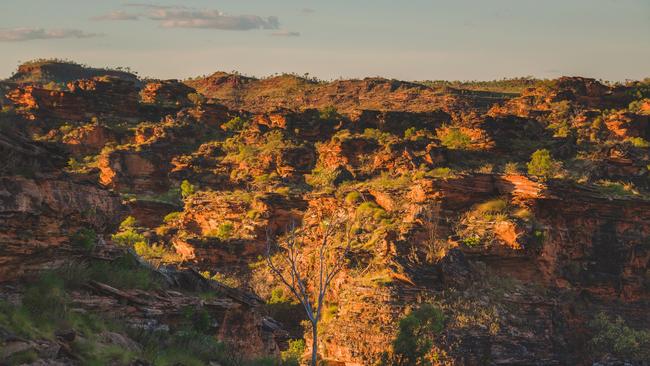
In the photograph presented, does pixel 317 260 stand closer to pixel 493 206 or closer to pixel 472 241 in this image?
pixel 472 241

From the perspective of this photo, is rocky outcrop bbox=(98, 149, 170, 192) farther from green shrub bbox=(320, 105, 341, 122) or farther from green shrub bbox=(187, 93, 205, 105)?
green shrub bbox=(187, 93, 205, 105)

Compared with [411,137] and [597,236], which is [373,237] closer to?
[597,236]

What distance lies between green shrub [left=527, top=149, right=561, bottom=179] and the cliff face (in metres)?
0.22

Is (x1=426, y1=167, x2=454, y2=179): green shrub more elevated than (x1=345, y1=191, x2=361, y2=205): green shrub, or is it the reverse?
(x1=426, y1=167, x2=454, y2=179): green shrub

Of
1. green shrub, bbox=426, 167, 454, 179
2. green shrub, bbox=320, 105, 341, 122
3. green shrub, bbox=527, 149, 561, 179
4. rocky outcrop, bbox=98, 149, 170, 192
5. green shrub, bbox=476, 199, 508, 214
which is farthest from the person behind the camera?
green shrub, bbox=320, 105, 341, 122

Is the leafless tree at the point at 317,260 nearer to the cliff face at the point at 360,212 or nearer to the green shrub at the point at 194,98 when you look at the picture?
the cliff face at the point at 360,212

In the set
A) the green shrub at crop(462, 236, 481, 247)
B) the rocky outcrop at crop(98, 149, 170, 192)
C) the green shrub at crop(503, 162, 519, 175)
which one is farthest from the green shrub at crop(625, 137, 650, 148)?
the rocky outcrop at crop(98, 149, 170, 192)

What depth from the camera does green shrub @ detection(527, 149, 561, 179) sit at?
2544 inches

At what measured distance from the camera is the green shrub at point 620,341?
50.2 m

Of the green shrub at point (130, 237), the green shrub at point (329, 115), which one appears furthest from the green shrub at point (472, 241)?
the green shrub at point (329, 115)

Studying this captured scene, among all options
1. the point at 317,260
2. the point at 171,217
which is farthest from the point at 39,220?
the point at 171,217

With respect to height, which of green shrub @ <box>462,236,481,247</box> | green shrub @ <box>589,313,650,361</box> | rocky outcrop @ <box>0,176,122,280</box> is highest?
rocky outcrop @ <box>0,176,122,280</box>

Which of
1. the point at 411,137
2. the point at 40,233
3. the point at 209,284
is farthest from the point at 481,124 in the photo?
the point at 40,233

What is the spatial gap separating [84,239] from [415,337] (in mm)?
18225
